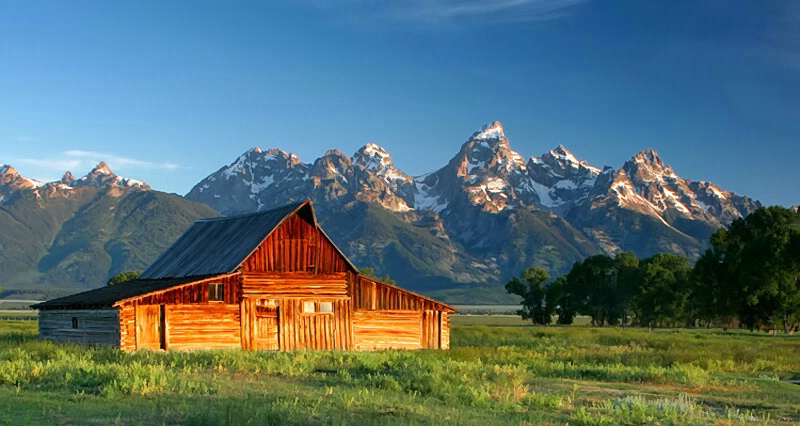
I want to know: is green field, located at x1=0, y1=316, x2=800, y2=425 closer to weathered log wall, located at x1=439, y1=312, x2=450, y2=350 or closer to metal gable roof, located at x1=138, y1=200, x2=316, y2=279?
metal gable roof, located at x1=138, y1=200, x2=316, y2=279

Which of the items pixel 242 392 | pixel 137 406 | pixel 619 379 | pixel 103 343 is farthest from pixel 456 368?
pixel 103 343

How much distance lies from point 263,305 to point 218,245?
20.9 feet

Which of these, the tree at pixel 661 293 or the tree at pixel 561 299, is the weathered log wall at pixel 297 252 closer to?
the tree at pixel 661 293

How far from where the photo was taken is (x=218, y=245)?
4922 centimetres

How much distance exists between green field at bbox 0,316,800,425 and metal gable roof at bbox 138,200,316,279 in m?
9.65

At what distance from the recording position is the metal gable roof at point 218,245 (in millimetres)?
44969

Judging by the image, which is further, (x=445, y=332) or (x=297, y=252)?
(x=445, y=332)

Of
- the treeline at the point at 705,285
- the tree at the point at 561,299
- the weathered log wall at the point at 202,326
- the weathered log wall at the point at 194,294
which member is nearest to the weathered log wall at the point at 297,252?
the weathered log wall at the point at 194,294

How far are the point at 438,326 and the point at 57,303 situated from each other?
20.1m

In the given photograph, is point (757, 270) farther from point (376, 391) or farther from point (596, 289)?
point (376, 391)

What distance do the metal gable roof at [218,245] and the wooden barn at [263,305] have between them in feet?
0.34

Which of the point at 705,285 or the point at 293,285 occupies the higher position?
the point at 293,285

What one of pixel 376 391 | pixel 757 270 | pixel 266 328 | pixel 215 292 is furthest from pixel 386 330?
pixel 757 270

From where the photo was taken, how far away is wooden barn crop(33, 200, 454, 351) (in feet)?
137
